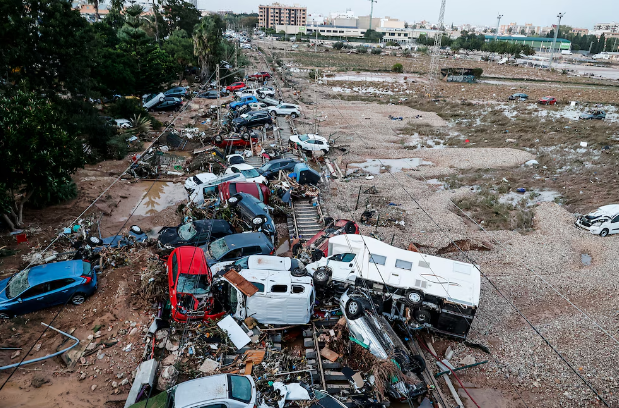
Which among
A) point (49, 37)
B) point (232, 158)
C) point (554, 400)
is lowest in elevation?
point (554, 400)

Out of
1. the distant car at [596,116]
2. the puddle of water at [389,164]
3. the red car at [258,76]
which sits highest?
the red car at [258,76]

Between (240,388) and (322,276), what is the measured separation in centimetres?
444

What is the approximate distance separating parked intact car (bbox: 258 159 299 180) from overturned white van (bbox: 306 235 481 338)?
29.3 ft

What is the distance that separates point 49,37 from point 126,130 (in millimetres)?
8544

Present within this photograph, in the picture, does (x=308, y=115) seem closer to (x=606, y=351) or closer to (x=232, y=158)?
(x=232, y=158)

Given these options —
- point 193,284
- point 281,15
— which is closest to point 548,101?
point 193,284

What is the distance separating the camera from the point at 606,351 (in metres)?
10.5

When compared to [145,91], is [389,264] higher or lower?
lower

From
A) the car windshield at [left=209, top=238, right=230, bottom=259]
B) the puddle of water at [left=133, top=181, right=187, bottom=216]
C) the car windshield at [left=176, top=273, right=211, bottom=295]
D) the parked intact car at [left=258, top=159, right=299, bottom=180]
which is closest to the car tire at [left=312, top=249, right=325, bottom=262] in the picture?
the car windshield at [left=209, top=238, right=230, bottom=259]

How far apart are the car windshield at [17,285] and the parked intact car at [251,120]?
20004mm

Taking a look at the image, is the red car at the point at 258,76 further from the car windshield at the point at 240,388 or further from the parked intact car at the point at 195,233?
the car windshield at the point at 240,388

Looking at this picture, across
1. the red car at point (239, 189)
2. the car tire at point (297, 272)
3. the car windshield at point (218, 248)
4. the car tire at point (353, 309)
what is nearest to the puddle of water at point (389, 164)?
the red car at point (239, 189)

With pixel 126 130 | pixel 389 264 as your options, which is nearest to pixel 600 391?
pixel 389 264

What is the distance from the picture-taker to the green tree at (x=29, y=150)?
13.0 metres
